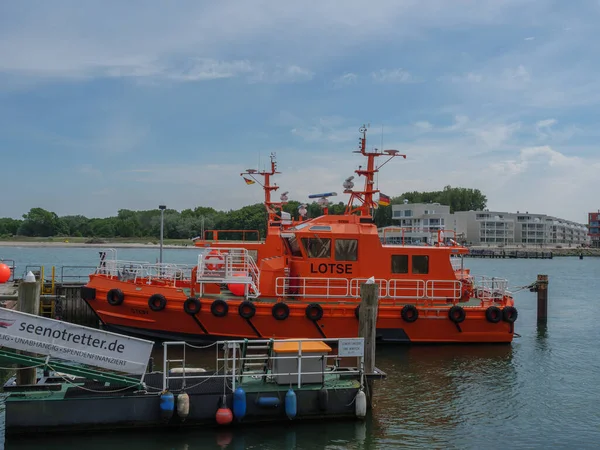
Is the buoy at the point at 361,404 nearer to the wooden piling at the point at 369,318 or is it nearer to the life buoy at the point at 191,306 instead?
the wooden piling at the point at 369,318

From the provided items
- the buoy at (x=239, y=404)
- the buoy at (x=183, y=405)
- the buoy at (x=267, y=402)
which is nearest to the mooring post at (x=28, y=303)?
the buoy at (x=183, y=405)

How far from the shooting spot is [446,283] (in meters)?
15.0

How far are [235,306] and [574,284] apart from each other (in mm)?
35256

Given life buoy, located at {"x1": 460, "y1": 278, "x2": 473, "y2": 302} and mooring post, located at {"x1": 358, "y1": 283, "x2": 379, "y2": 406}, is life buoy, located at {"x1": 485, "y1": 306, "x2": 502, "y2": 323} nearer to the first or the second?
life buoy, located at {"x1": 460, "y1": 278, "x2": 473, "y2": 302}

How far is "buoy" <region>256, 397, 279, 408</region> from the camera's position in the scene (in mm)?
9000

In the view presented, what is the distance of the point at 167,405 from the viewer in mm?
8547

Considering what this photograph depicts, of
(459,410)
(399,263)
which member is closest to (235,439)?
(459,410)

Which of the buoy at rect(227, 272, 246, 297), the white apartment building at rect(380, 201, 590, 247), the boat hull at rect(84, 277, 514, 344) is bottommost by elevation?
→ the boat hull at rect(84, 277, 514, 344)

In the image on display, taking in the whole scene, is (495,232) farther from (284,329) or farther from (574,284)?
(284,329)

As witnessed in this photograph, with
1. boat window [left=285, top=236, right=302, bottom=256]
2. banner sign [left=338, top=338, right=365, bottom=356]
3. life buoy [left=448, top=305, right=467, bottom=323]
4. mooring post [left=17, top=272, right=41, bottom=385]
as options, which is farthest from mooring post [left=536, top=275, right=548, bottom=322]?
mooring post [left=17, top=272, right=41, bottom=385]

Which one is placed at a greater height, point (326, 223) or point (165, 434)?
point (326, 223)

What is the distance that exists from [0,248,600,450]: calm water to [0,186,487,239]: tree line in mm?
67903

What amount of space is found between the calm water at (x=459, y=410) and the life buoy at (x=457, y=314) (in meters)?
0.90

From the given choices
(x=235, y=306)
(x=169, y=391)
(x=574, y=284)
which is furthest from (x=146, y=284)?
(x=574, y=284)
